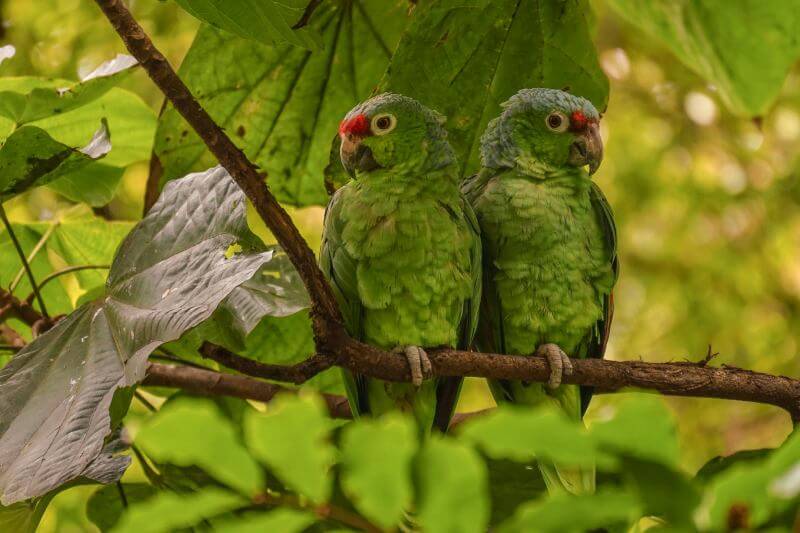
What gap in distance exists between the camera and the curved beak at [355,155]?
121 cm

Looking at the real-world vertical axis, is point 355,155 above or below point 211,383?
above

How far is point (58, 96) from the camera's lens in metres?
1.06

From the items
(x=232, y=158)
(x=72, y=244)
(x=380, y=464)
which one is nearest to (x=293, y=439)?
(x=380, y=464)

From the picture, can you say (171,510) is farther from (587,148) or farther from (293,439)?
(587,148)

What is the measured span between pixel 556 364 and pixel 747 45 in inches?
27.2

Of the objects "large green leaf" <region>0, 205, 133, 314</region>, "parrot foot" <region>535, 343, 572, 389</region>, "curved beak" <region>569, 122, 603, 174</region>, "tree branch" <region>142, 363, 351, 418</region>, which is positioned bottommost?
"tree branch" <region>142, 363, 351, 418</region>

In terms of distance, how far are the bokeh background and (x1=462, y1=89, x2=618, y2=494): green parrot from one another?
1288 mm

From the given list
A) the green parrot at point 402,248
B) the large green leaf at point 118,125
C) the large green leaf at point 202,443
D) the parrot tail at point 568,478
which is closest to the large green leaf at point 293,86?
the large green leaf at point 118,125

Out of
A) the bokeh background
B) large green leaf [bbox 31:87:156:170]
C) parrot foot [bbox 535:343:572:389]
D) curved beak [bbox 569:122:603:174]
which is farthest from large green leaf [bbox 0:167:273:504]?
the bokeh background

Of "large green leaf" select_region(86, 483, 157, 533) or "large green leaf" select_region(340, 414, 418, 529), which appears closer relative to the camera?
"large green leaf" select_region(340, 414, 418, 529)

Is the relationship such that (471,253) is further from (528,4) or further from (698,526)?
(698,526)

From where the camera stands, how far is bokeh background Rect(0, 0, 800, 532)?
2.77 metres

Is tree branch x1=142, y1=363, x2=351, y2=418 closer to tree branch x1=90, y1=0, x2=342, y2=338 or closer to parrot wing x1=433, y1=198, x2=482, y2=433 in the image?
parrot wing x1=433, y1=198, x2=482, y2=433

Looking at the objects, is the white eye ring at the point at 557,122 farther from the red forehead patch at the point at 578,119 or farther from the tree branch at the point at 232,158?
the tree branch at the point at 232,158
